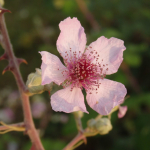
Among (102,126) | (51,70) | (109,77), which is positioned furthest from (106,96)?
(109,77)

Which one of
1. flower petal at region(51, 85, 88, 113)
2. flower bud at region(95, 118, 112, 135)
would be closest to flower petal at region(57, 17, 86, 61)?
flower petal at region(51, 85, 88, 113)

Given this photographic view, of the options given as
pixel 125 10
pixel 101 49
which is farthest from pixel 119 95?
pixel 125 10

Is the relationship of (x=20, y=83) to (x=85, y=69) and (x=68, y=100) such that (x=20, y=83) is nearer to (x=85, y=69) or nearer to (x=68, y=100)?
(x=68, y=100)

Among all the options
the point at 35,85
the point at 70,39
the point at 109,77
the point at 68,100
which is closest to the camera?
the point at 35,85

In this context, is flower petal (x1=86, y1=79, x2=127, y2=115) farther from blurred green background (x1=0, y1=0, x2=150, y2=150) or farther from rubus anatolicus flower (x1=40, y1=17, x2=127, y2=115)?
blurred green background (x1=0, y1=0, x2=150, y2=150)

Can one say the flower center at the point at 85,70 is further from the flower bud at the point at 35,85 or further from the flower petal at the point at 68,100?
the flower bud at the point at 35,85

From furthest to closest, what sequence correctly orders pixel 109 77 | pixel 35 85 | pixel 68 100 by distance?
1. pixel 109 77
2. pixel 68 100
3. pixel 35 85

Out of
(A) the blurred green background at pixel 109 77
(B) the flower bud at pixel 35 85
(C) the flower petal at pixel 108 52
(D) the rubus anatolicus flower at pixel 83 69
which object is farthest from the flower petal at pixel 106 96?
(A) the blurred green background at pixel 109 77
